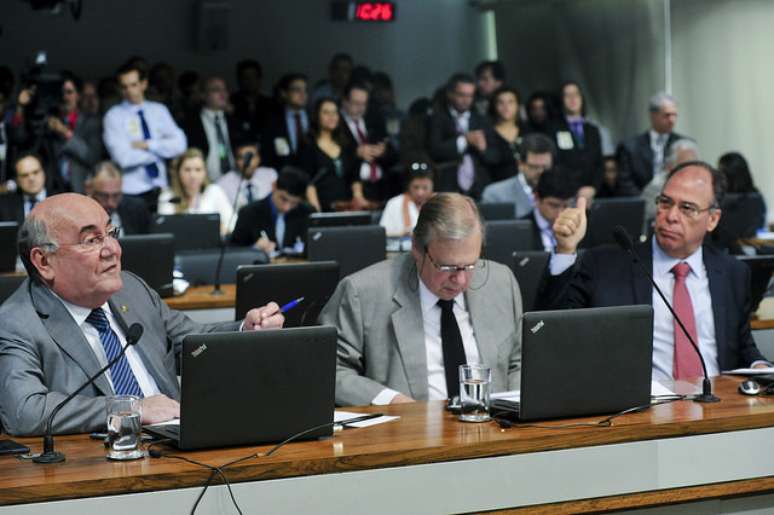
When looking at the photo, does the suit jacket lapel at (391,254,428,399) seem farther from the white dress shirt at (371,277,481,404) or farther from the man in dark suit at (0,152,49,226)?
the man in dark suit at (0,152,49,226)

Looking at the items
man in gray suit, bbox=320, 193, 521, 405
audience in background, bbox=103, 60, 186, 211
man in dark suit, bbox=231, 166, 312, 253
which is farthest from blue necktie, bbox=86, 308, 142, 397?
audience in background, bbox=103, 60, 186, 211

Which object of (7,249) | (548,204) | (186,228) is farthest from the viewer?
(186,228)

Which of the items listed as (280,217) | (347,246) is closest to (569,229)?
(347,246)

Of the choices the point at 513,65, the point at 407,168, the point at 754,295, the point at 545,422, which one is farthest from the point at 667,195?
the point at 513,65

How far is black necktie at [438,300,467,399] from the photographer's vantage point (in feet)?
12.0

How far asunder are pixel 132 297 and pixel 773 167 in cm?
758

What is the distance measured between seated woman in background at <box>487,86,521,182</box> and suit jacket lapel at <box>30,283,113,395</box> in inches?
239

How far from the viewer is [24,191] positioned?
757cm

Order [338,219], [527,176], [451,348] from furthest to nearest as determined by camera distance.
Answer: [527,176] < [338,219] < [451,348]

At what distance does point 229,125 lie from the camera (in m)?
9.36

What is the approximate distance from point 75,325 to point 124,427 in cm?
63

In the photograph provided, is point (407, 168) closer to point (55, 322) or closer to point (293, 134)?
point (293, 134)

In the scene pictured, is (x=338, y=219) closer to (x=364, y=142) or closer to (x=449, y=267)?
(x=364, y=142)

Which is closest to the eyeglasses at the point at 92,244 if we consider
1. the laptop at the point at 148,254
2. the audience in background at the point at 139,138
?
the laptop at the point at 148,254
